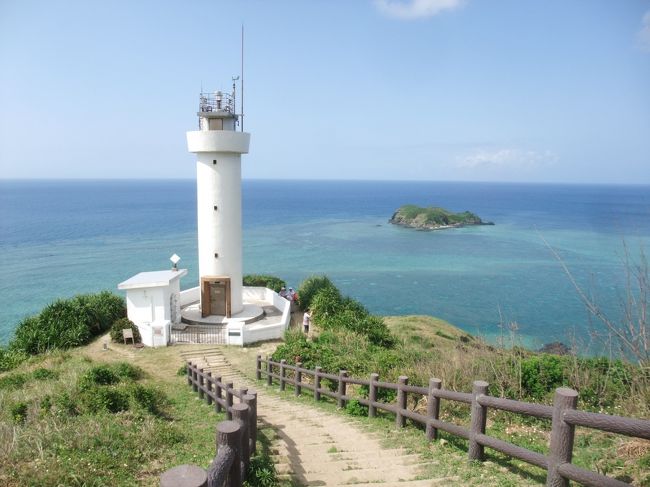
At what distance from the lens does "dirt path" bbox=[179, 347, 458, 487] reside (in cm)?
527

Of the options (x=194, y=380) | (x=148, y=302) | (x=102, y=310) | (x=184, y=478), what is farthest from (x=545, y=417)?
(x=102, y=310)

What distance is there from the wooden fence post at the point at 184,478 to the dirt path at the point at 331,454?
8.33 feet

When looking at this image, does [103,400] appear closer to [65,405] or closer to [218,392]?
[65,405]

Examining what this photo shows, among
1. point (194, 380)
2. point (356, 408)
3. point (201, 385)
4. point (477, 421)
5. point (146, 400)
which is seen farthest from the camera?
point (194, 380)

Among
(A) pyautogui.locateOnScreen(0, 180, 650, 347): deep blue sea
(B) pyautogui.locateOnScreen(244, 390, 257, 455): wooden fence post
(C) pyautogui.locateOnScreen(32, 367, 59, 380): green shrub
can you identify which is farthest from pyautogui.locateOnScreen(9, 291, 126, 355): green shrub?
(B) pyautogui.locateOnScreen(244, 390, 257, 455): wooden fence post

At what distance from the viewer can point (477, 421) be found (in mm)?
5312

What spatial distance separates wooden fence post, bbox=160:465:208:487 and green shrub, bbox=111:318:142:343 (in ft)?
51.6

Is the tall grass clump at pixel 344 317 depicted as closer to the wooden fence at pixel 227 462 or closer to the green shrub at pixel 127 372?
the green shrub at pixel 127 372

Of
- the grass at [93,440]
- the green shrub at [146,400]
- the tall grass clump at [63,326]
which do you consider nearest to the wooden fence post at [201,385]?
the grass at [93,440]

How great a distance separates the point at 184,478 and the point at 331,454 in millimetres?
3725

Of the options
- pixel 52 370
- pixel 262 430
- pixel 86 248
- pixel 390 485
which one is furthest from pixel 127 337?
pixel 86 248

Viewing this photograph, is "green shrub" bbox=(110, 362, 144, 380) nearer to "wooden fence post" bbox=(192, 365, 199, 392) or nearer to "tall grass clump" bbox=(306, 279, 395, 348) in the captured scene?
"wooden fence post" bbox=(192, 365, 199, 392)

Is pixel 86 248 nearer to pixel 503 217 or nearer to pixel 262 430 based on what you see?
pixel 262 430

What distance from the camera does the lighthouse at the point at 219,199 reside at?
18484 millimetres
